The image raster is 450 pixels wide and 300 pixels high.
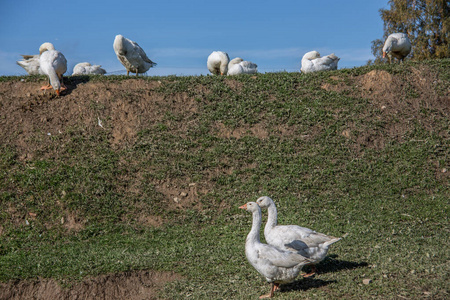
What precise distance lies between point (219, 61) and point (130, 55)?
5.43m

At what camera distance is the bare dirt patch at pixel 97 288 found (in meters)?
7.85

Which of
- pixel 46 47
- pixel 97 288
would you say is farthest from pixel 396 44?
pixel 97 288

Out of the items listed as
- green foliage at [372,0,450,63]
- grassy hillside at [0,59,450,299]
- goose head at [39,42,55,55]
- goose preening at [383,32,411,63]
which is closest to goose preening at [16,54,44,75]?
goose head at [39,42,55,55]

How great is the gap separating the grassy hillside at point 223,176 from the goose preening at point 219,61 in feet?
18.8

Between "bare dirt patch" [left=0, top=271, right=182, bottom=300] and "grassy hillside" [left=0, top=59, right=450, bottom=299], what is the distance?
0.08 meters

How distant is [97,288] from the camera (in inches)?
314

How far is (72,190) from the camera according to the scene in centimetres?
1138

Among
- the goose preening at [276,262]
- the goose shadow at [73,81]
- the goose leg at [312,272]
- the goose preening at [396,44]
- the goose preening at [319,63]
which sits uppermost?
the goose preening at [396,44]

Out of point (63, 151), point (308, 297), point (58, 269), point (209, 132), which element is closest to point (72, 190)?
point (63, 151)

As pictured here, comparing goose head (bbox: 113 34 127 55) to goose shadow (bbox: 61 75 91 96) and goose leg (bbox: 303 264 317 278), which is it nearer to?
goose shadow (bbox: 61 75 91 96)

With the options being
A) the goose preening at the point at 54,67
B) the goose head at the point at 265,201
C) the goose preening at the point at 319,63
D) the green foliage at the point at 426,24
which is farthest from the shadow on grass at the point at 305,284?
the green foliage at the point at 426,24

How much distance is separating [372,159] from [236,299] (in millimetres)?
6990

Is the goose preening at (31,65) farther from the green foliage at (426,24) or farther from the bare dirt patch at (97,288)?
Result: the green foliage at (426,24)

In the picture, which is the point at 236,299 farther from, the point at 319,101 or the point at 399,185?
the point at 319,101
